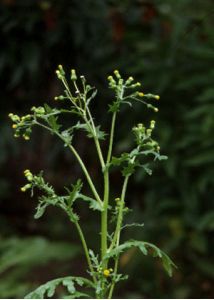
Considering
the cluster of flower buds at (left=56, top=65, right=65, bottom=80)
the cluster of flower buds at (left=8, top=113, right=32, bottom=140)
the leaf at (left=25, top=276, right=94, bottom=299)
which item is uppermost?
the cluster of flower buds at (left=56, top=65, right=65, bottom=80)

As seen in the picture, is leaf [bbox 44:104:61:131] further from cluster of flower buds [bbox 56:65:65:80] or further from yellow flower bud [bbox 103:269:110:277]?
yellow flower bud [bbox 103:269:110:277]

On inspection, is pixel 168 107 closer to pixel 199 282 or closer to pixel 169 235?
pixel 169 235

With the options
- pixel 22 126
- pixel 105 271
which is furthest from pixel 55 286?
pixel 22 126

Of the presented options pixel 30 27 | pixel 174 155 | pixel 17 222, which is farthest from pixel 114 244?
pixel 17 222

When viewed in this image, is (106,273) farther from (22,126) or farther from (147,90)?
(147,90)

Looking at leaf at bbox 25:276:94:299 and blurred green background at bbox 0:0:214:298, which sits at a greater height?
blurred green background at bbox 0:0:214:298

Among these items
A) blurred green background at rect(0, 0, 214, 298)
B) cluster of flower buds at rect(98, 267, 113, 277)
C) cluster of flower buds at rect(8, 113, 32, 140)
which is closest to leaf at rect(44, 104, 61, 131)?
cluster of flower buds at rect(8, 113, 32, 140)

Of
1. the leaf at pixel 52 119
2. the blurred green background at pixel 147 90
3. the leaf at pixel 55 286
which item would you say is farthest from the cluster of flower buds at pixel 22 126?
the blurred green background at pixel 147 90

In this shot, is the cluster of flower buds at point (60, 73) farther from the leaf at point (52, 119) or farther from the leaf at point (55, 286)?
the leaf at point (55, 286)
